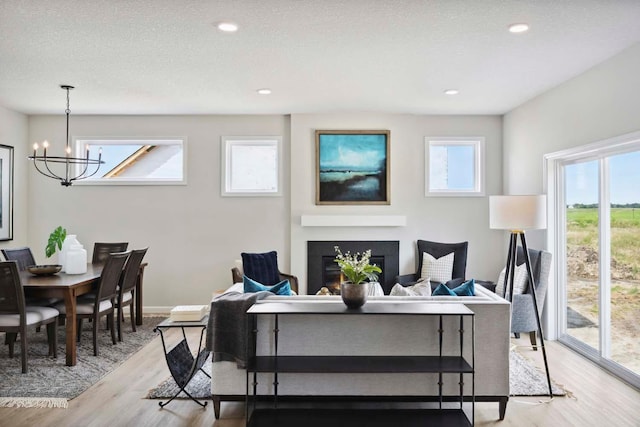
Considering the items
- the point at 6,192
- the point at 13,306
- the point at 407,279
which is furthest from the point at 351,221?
the point at 6,192

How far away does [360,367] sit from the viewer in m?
2.87

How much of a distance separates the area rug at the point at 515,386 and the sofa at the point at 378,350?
51cm

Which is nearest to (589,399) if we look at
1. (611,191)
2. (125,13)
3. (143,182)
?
(611,191)

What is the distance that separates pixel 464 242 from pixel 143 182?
4122 millimetres

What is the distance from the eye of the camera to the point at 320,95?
5.16m

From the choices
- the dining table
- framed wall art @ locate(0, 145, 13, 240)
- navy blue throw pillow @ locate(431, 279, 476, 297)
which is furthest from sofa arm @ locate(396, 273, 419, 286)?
framed wall art @ locate(0, 145, 13, 240)

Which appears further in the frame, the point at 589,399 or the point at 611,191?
the point at 611,191

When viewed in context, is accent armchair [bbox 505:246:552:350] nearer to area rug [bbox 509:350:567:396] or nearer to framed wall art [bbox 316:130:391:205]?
area rug [bbox 509:350:567:396]

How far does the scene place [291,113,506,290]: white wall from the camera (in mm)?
6133

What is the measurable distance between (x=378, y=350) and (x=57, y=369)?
2720 millimetres

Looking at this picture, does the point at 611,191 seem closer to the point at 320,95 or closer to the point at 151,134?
the point at 320,95

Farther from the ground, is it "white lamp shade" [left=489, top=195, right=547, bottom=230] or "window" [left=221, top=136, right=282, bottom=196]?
"window" [left=221, top=136, right=282, bottom=196]

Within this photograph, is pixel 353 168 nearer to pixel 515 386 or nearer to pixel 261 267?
pixel 261 267

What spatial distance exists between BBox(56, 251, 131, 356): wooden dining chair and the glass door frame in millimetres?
4231
